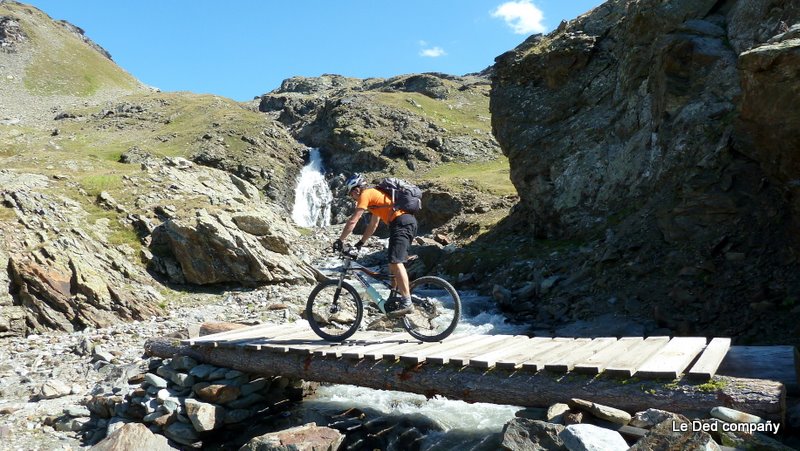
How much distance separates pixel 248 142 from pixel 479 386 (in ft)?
238

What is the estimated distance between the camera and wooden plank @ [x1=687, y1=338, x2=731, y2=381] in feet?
21.5

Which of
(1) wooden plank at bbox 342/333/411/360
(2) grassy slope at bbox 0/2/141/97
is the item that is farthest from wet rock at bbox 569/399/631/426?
(2) grassy slope at bbox 0/2/141/97

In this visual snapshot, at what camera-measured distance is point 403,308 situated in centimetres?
997

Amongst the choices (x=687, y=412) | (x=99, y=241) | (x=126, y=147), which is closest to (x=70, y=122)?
(x=126, y=147)

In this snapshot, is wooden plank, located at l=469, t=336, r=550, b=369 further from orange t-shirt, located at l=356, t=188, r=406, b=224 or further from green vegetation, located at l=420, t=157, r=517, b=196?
green vegetation, located at l=420, t=157, r=517, b=196

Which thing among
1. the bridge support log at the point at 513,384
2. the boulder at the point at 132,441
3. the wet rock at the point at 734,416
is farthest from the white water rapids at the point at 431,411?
the wet rock at the point at 734,416

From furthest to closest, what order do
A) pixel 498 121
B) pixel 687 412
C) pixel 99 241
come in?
pixel 498 121 < pixel 99 241 < pixel 687 412

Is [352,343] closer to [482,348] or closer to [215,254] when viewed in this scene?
[482,348]

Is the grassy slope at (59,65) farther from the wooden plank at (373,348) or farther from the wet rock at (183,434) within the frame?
the wooden plank at (373,348)

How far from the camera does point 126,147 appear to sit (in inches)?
2562

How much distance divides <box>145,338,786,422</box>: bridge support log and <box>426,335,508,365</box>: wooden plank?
5.9 inches

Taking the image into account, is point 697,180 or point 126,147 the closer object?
point 697,180

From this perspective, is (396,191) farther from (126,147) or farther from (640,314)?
(126,147)

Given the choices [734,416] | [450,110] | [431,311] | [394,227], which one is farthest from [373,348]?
[450,110]
